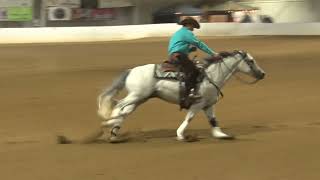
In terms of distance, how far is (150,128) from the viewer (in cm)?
1275

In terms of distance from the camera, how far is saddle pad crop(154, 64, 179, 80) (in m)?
10.9

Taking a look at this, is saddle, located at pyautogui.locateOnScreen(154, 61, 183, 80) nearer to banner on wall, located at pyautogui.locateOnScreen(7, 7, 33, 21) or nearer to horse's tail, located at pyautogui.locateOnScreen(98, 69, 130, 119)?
horse's tail, located at pyautogui.locateOnScreen(98, 69, 130, 119)

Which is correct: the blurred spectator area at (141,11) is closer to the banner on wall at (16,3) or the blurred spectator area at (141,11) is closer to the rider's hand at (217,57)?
the banner on wall at (16,3)

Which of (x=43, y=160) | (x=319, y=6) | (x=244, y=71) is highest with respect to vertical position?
(x=244, y=71)

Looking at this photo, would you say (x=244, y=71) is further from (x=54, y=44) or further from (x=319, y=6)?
(x=319, y=6)

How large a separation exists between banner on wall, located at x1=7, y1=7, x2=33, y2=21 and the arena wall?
253 inches

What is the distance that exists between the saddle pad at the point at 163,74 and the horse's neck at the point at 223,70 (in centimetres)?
59

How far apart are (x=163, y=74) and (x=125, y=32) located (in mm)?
25184

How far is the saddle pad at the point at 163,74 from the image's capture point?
10.9 m

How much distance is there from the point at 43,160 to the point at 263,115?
611 centimetres

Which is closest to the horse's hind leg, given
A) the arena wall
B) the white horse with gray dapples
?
the white horse with gray dapples

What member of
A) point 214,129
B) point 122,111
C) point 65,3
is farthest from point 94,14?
point 122,111

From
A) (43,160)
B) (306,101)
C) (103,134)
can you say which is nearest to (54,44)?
(306,101)

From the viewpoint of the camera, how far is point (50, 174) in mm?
8617
